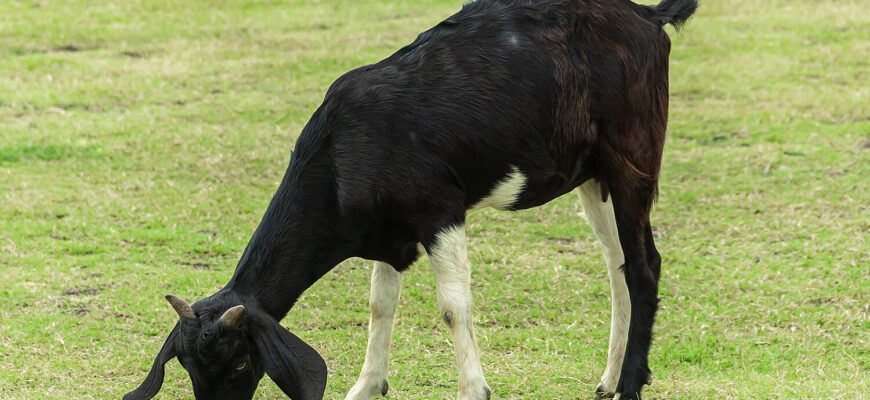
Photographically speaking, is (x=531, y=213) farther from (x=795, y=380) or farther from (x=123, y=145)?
(x=123, y=145)

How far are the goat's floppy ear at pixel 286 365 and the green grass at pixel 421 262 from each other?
141 cm

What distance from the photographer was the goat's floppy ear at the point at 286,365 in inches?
182

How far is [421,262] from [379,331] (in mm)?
2603

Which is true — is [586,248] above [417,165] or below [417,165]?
below

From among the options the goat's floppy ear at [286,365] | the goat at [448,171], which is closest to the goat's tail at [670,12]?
the goat at [448,171]

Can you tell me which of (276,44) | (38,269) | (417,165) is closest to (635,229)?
(417,165)

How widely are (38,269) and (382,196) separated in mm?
4156

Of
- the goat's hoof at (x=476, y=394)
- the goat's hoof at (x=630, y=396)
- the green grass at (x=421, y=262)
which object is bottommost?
the green grass at (x=421, y=262)

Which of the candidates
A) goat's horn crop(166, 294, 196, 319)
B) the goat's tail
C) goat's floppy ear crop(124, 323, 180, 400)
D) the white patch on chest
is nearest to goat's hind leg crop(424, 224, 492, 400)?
the white patch on chest

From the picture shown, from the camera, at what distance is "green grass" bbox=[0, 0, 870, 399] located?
21.1 feet

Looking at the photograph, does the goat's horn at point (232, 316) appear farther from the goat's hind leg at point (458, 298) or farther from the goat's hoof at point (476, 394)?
the goat's hoof at point (476, 394)

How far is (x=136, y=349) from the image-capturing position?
6.66 m

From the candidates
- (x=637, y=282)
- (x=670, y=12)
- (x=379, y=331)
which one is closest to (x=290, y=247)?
(x=379, y=331)

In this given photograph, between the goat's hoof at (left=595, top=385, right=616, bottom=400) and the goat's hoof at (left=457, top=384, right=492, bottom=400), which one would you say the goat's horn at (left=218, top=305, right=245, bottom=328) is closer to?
the goat's hoof at (left=457, top=384, right=492, bottom=400)
